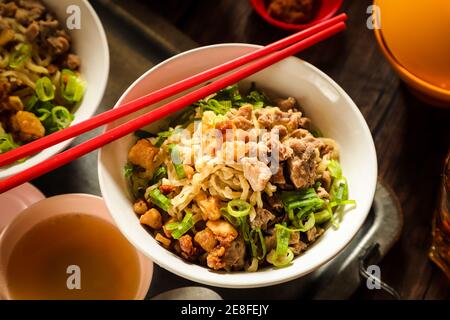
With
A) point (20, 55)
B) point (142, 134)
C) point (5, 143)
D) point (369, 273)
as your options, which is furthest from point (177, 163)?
point (369, 273)

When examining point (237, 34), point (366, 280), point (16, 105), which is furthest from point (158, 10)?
point (366, 280)

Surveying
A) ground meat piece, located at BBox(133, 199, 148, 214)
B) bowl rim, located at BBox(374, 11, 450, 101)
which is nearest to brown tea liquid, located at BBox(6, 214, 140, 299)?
ground meat piece, located at BBox(133, 199, 148, 214)

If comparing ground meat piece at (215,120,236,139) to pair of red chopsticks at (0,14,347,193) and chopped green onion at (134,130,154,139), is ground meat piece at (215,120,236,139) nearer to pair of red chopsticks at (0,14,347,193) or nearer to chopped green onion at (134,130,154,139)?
pair of red chopsticks at (0,14,347,193)

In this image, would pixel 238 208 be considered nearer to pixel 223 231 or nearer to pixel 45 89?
pixel 223 231

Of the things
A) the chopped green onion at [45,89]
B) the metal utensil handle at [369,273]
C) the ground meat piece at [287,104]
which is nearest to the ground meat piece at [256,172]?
the ground meat piece at [287,104]

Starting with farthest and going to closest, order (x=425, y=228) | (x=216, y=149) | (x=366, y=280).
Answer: (x=425, y=228) → (x=366, y=280) → (x=216, y=149)

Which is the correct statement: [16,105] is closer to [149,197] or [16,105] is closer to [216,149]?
[149,197]
